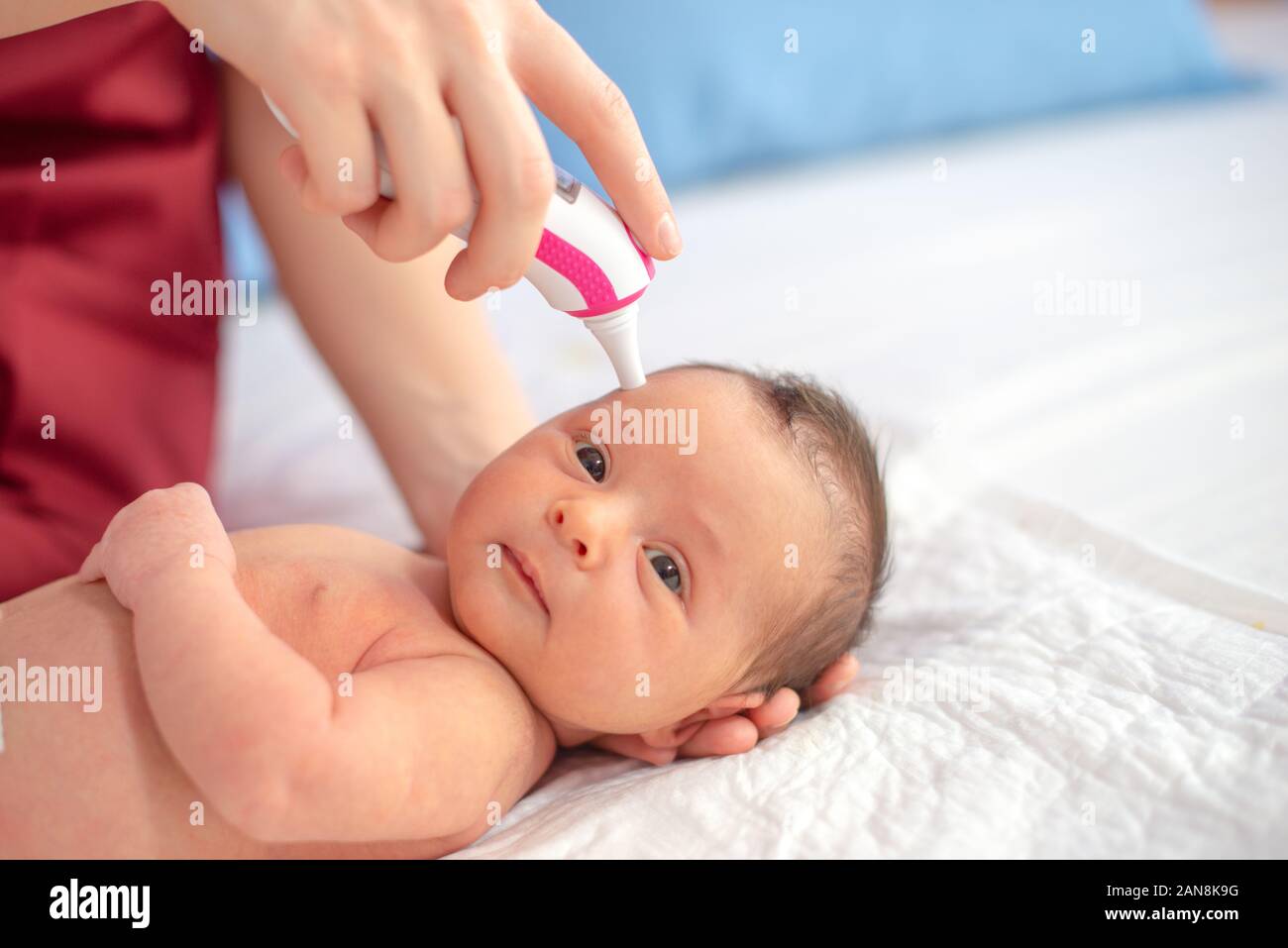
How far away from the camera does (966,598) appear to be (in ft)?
3.53

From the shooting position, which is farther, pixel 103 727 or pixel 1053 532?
pixel 1053 532

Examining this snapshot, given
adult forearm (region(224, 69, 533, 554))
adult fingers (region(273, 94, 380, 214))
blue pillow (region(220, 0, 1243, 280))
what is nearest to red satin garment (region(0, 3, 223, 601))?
adult forearm (region(224, 69, 533, 554))

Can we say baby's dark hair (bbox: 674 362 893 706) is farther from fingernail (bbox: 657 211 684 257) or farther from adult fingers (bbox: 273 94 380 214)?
adult fingers (bbox: 273 94 380 214)

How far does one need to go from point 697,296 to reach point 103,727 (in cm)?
125

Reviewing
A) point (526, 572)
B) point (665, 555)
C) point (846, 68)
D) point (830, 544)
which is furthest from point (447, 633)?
point (846, 68)

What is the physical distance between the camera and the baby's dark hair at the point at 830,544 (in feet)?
3.04

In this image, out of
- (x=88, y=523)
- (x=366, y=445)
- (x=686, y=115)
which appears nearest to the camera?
(x=88, y=523)

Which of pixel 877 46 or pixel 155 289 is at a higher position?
pixel 877 46

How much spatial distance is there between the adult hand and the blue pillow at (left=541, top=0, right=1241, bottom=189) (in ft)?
4.32

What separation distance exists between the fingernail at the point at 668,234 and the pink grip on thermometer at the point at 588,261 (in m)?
0.02

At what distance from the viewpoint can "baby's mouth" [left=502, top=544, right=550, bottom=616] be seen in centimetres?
89
